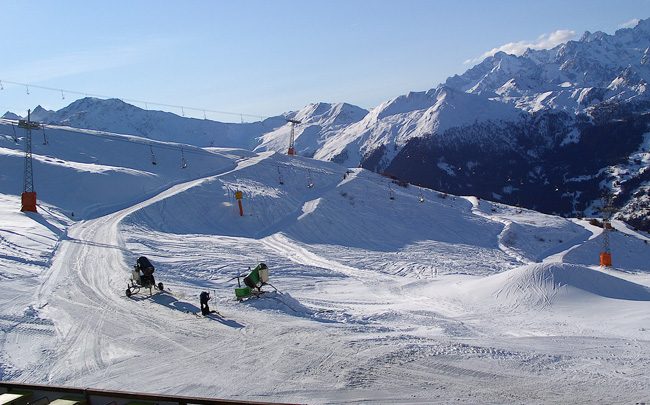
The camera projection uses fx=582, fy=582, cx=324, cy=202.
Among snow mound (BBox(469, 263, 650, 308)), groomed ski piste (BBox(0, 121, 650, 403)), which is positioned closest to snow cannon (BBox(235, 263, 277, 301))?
groomed ski piste (BBox(0, 121, 650, 403))

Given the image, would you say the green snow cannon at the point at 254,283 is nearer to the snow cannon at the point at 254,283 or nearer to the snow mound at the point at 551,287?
the snow cannon at the point at 254,283

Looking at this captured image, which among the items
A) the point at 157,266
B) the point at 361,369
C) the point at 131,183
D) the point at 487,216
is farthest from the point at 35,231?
the point at 487,216

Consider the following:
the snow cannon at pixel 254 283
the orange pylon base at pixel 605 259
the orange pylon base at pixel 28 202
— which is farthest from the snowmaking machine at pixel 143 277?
the orange pylon base at pixel 605 259

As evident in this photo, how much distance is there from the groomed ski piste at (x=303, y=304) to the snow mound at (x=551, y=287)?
10 cm

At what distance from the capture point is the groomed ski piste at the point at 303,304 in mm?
15211

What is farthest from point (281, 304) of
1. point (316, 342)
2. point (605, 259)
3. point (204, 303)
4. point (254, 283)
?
point (605, 259)

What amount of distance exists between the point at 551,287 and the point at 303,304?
36.5ft

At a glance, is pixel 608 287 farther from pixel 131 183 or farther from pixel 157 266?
pixel 131 183

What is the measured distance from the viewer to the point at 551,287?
85.6 feet

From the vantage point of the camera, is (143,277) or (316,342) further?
(143,277)

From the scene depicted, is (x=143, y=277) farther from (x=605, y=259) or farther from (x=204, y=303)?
(x=605, y=259)

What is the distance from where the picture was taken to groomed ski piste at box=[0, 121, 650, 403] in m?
15.2

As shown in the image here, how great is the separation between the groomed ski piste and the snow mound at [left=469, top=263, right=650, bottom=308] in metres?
0.10

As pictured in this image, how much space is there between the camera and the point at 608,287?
89.8 ft
